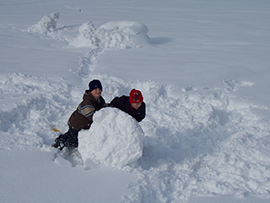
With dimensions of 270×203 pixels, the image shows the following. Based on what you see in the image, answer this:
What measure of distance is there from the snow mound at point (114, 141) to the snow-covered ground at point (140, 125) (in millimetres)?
12

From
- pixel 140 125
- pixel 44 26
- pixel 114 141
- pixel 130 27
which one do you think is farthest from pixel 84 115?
pixel 44 26

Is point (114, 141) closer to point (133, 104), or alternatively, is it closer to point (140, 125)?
point (133, 104)

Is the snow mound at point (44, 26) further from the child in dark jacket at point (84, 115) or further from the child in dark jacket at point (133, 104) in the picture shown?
the child in dark jacket at point (133, 104)

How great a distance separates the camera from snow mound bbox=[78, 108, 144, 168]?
3193 mm

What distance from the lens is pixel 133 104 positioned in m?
3.56

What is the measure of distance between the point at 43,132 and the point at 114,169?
1.75 metres

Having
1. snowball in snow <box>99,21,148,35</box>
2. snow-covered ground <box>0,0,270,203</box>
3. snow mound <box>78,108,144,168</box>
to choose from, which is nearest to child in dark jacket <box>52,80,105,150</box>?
snow-covered ground <box>0,0,270,203</box>

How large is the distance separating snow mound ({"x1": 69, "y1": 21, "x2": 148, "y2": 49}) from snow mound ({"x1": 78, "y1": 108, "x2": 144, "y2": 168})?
7.33 metres

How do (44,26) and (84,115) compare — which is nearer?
(84,115)

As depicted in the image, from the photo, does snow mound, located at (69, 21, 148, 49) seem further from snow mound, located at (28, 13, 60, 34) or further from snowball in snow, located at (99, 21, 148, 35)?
snow mound, located at (28, 13, 60, 34)

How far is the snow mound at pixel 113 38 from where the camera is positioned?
34.2 ft

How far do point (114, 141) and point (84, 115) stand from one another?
641 mm

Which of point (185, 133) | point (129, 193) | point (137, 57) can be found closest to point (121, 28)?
point (137, 57)

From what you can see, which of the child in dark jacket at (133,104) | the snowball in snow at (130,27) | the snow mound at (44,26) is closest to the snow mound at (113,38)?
the snowball in snow at (130,27)
